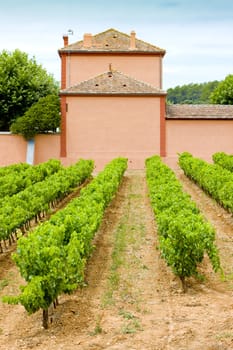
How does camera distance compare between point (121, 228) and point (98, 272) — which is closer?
point (98, 272)

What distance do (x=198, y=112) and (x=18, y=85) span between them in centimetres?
1236

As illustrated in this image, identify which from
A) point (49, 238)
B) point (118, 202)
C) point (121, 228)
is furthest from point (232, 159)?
point (49, 238)

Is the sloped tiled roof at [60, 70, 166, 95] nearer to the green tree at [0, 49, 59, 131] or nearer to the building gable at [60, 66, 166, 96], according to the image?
the building gable at [60, 66, 166, 96]

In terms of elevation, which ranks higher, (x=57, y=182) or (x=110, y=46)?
(x=110, y=46)

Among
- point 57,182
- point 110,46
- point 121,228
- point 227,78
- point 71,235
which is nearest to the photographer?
point 71,235

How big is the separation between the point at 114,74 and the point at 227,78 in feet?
51.2

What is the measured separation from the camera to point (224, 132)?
3622cm

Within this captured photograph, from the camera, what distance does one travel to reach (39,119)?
35156 millimetres

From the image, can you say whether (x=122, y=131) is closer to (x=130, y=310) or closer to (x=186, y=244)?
(x=186, y=244)

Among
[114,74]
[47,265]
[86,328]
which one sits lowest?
[86,328]

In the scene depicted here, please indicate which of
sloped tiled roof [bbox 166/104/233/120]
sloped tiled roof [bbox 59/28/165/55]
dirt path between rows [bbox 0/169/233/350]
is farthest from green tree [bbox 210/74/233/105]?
dirt path between rows [bbox 0/169/233/350]

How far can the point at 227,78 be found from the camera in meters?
49.7

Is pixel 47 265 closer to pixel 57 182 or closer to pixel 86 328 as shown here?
pixel 86 328

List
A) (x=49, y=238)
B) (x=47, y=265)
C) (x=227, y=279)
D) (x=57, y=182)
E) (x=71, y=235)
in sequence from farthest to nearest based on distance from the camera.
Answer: (x=57, y=182)
(x=227, y=279)
(x=71, y=235)
(x=49, y=238)
(x=47, y=265)
